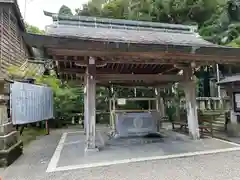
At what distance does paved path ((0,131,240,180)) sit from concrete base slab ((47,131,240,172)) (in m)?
0.28

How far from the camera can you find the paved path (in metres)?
3.63

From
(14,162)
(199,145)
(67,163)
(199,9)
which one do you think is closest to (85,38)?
(67,163)

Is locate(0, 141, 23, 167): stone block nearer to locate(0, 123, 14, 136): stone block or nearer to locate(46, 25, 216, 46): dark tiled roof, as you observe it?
locate(0, 123, 14, 136): stone block

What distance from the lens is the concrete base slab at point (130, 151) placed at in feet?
15.0

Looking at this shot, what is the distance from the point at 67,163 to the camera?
4578 millimetres

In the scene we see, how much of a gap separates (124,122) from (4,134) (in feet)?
11.9

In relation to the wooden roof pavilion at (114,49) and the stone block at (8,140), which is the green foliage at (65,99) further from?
the stone block at (8,140)

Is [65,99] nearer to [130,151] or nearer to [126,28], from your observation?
[126,28]

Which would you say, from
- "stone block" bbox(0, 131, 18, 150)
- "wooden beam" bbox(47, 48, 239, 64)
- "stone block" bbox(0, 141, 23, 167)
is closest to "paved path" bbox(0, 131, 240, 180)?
"stone block" bbox(0, 141, 23, 167)

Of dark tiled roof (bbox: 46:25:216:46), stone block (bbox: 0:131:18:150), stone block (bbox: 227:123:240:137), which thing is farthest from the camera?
stone block (bbox: 227:123:240:137)

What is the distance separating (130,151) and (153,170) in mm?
1497

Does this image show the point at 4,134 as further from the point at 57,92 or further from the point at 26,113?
the point at 57,92

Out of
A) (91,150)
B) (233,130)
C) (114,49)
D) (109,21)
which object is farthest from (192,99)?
(109,21)

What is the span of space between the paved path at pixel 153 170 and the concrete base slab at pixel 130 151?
281mm
